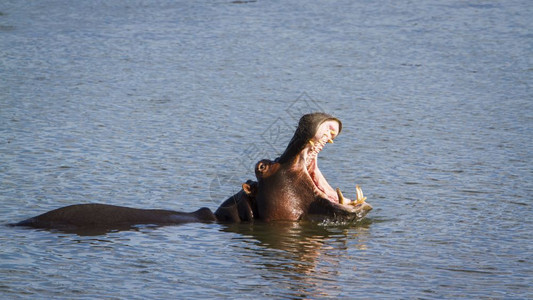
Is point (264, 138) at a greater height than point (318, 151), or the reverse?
point (264, 138)

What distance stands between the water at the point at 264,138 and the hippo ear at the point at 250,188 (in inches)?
12.0

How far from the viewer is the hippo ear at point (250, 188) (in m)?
7.45

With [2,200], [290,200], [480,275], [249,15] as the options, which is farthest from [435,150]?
[249,15]

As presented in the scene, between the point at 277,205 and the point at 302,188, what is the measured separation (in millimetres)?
280

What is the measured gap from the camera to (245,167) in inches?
398

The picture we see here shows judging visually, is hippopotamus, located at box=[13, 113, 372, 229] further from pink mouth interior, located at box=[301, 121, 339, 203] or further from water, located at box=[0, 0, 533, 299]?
water, located at box=[0, 0, 533, 299]

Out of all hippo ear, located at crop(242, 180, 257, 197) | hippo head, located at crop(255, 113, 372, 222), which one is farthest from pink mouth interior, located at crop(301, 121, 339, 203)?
hippo ear, located at crop(242, 180, 257, 197)

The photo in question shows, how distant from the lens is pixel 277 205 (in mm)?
7609

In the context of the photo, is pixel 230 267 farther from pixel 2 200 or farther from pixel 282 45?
pixel 282 45

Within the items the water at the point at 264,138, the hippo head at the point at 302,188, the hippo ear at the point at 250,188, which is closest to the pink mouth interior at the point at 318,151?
the hippo head at the point at 302,188

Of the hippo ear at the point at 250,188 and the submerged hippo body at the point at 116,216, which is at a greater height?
the hippo ear at the point at 250,188

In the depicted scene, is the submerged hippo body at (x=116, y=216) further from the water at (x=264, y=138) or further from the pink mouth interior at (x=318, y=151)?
the pink mouth interior at (x=318, y=151)

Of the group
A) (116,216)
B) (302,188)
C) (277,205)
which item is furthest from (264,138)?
(116,216)

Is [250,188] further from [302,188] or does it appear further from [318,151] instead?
[318,151]
